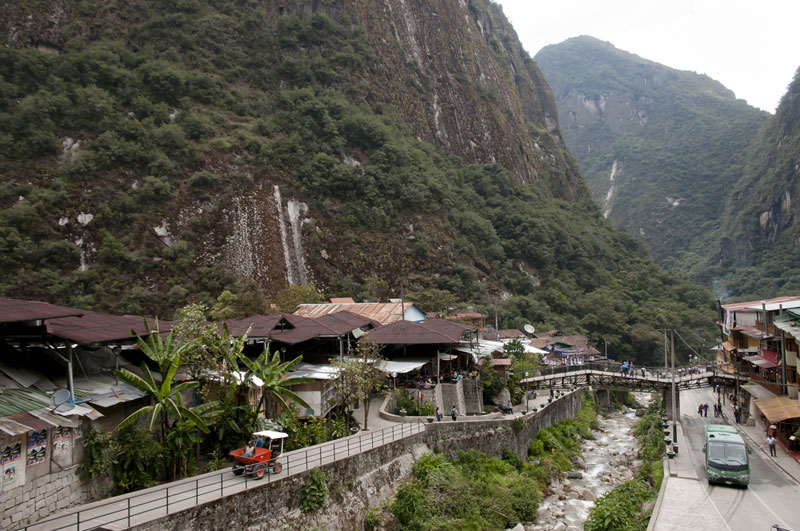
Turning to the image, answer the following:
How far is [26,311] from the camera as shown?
47.2 feet

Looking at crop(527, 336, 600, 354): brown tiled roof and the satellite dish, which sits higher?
the satellite dish

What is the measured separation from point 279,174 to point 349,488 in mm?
56828

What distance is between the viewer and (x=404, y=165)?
82938 millimetres

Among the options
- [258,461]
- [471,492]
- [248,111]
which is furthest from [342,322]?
[248,111]

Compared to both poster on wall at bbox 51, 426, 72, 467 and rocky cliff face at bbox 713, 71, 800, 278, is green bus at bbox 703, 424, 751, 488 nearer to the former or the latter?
poster on wall at bbox 51, 426, 72, 467

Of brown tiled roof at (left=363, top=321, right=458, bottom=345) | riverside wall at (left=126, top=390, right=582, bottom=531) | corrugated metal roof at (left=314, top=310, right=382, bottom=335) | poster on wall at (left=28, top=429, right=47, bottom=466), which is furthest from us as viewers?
brown tiled roof at (left=363, top=321, right=458, bottom=345)

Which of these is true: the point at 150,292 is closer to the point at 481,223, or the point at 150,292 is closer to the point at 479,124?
the point at 481,223

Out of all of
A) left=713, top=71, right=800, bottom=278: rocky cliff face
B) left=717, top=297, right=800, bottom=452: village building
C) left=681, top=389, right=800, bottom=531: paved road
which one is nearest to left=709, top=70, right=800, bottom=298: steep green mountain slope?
left=713, top=71, right=800, bottom=278: rocky cliff face

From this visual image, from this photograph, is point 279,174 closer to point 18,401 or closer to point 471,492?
point 471,492

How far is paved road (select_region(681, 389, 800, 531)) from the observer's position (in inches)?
660

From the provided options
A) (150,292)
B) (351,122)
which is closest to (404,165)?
(351,122)

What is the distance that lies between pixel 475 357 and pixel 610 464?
11.1m

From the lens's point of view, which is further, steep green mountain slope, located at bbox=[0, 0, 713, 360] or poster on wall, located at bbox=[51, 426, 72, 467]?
steep green mountain slope, located at bbox=[0, 0, 713, 360]

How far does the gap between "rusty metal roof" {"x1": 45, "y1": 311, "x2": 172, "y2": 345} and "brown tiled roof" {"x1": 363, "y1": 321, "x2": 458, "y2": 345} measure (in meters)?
14.0
